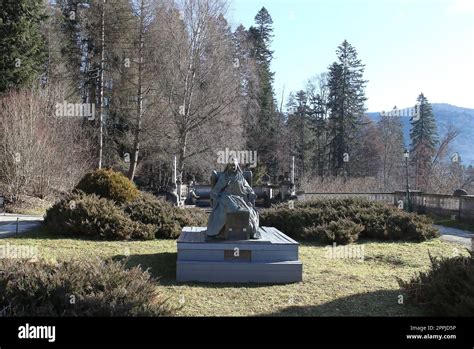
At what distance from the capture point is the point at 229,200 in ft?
29.8

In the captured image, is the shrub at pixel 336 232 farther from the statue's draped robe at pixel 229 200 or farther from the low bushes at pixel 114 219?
the statue's draped robe at pixel 229 200

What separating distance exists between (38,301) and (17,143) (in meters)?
17.9

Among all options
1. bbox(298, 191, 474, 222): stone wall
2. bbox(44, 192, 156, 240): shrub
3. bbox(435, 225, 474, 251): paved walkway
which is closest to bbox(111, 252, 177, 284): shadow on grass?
bbox(44, 192, 156, 240): shrub

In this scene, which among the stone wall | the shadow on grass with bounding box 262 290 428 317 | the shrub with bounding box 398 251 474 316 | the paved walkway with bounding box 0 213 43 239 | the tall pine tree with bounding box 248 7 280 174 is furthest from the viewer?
the tall pine tree with bounding box 248 7 280 174

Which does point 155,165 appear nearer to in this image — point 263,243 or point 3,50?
point 3,50

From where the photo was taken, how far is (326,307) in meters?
6.92

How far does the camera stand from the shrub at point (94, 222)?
12125 millimetres

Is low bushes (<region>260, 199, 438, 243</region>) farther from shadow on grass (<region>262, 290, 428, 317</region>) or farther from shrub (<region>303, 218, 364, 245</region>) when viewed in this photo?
shadow on grass (<region>262, 290, 428, 317</region>)

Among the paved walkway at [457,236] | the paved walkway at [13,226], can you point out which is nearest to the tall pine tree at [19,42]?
the paved walkway at [13,226]

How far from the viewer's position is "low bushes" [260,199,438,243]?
13.1 m

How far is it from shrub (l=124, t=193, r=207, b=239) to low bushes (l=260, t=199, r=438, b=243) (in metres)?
2.58

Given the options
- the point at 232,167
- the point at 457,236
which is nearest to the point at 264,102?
the point at 457,236

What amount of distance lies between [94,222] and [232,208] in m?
4.80

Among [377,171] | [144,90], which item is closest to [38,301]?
[144,90]
